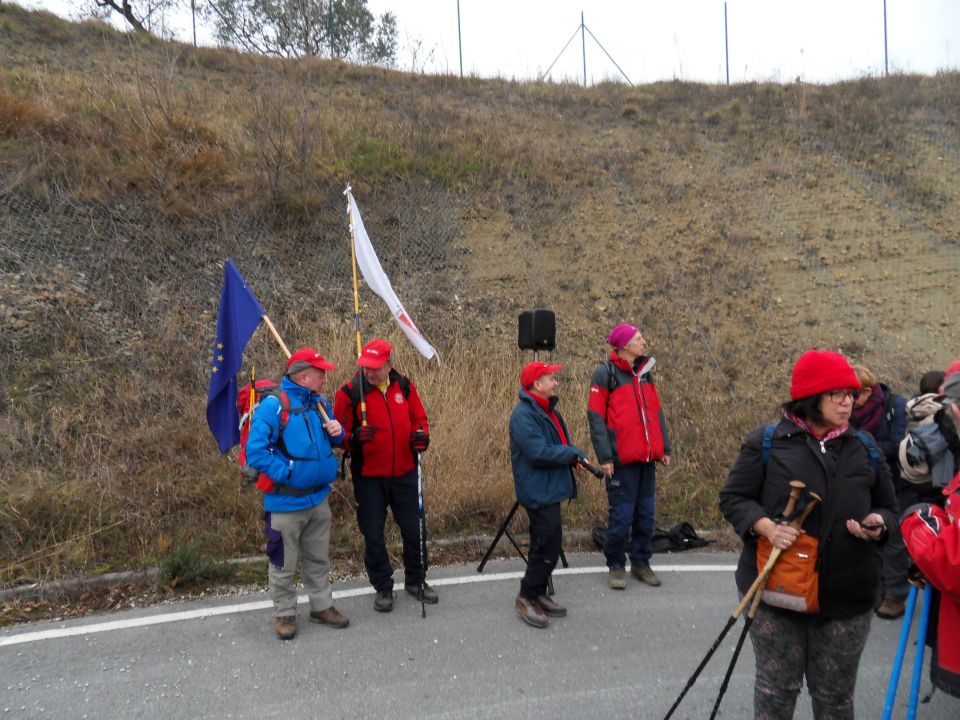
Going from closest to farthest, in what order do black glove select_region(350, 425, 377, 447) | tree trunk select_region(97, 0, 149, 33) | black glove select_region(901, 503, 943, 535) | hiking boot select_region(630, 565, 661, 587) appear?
black glove select_region(901, 503, 943, 535)
black glove select_region(350, 425, 377, 447)
hiking boot select_region(630, 565, 661, 587)
tree trunk select_region(97, 0, 149, 33)

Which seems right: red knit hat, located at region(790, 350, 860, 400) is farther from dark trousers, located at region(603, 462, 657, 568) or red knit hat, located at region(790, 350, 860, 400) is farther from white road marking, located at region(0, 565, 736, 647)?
white road marking, located at region(0, 565, 736, 647)

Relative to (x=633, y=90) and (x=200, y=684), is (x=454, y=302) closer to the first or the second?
(x=200, y=684)

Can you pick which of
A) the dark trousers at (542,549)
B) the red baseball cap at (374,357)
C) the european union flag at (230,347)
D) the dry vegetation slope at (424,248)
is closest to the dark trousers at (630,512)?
the dark trousers at (542,549)

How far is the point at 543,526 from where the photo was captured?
4.93m

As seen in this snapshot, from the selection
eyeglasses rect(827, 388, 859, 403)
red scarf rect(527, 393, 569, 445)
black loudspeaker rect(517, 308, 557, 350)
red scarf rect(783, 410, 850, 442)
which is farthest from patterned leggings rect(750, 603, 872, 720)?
black loudspeaker rect(517, 308, 557, 350)

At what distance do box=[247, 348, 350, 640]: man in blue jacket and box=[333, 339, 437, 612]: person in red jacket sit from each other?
10.2 inches

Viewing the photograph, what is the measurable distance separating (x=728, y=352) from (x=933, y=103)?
1313cm

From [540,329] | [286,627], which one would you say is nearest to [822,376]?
[286,627]

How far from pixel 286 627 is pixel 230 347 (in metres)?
2.19

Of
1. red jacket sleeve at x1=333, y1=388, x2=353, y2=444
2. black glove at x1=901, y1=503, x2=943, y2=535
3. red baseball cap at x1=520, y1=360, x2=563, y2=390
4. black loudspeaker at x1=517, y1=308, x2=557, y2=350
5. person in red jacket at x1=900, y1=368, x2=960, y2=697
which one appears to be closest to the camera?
person in red jacket at x1=900, y1=368, x2=960, y2=697

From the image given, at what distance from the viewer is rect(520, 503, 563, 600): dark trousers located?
493cm

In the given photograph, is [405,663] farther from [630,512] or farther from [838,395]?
[838,395]

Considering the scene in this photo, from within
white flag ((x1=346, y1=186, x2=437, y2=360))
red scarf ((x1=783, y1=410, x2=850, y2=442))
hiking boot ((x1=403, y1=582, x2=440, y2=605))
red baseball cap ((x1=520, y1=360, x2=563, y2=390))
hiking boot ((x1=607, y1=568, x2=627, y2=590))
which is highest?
white flag ((x1=346, y1=186, x2=437, y2=360))

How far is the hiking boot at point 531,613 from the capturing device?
4875mm
